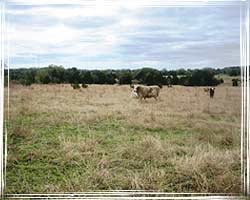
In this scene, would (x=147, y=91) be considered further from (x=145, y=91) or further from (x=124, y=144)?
(x=124, y=144)

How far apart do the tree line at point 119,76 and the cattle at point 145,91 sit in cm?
3

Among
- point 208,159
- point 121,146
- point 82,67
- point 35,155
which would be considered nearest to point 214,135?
point 208,159

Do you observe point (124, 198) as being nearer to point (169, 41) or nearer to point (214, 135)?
point (214, 135)

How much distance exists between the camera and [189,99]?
10.4 ft

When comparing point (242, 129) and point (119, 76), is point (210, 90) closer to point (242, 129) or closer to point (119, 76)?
point (242, 129)

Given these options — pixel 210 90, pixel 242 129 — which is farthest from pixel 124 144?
pixel 242 129

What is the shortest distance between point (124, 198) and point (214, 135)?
2.35 feet

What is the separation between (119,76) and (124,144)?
45 cm

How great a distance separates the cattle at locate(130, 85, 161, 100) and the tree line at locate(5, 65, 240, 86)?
3 centimetres

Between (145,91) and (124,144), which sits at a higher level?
(145,91)

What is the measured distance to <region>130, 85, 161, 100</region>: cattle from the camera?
10.4 ft

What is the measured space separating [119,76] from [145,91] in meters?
0.19

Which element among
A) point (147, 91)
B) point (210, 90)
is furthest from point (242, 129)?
point (147, 91)

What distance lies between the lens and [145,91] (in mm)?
3174
